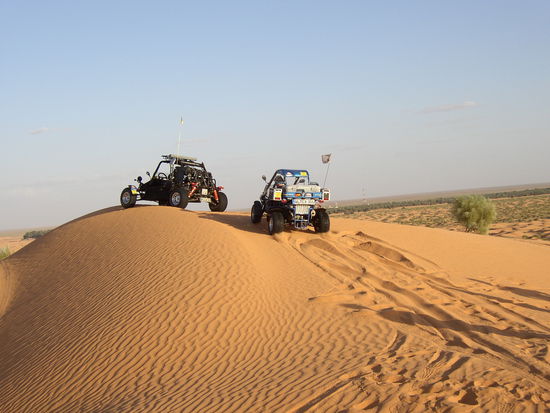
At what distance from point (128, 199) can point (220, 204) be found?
141 inches

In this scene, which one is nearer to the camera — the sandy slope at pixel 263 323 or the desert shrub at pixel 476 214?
the sandy slope at pixel 263 323

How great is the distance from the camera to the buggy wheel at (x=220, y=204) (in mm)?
17766

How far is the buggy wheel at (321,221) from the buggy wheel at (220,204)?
5111mm

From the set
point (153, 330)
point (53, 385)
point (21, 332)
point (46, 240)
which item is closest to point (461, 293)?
point (153, 330)

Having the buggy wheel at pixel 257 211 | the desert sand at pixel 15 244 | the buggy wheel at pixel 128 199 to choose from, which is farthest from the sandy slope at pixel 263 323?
the desert sand at pixel 15 244

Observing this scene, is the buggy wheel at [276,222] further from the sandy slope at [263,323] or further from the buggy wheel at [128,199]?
the buggy wheel at [128,199]

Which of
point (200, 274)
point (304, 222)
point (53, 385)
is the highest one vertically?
point (304, 222)

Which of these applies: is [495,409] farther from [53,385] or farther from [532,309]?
[53,385]

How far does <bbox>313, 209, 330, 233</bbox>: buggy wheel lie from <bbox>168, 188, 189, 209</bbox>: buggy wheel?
537 centimetres

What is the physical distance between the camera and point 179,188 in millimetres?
16812

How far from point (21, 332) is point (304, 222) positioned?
25.4 feet

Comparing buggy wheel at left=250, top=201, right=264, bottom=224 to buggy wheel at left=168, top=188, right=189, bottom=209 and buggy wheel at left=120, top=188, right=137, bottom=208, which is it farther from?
buggy wheel at left=120, top=188, right=137, bottom=208

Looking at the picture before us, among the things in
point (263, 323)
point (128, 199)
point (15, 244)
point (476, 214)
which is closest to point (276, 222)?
point (263, 323)

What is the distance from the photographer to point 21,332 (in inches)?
391
